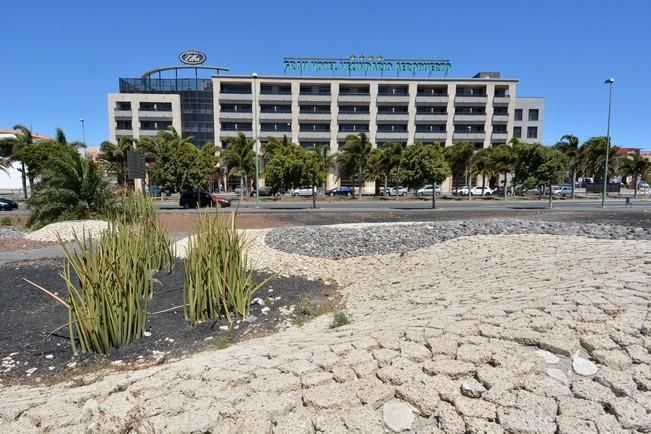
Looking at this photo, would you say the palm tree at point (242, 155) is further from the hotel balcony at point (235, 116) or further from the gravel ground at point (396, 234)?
the gravel ground at point (396, 234)

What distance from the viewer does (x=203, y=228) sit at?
16.6 feet

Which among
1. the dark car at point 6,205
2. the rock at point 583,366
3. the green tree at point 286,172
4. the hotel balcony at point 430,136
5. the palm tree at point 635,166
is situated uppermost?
the hotel balcony at point 430,136

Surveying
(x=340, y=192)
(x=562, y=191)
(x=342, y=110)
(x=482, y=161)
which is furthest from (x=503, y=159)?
(x=342, y=110)

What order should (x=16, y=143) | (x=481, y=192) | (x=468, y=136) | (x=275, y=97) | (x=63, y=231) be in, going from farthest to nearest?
(x=468, y=136) → (x=275, y=97) → (x=481, y=192) → (x=16, y=143) → (x=63, y=231)

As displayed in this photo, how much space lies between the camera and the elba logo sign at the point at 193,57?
65.6m

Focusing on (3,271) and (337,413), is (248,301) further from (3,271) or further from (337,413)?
(3,271)

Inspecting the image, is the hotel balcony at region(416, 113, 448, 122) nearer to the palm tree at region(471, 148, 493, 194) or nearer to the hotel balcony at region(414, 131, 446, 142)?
the hotel balcony at region(414, 131, 446, 142)

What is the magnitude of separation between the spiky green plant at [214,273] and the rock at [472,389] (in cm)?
311

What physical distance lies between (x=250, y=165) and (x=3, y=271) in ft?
108

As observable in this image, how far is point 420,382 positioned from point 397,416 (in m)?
0.33

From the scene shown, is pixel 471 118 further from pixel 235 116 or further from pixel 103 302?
pixel 103 302

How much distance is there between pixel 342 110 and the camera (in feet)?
196

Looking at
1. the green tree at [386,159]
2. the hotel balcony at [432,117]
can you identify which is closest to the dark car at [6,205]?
the green tree at [386,159]

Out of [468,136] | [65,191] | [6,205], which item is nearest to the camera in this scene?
[65,191]
